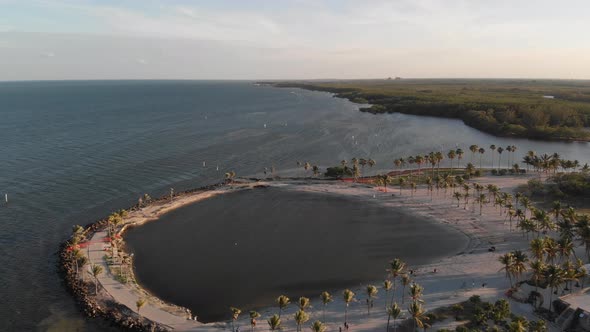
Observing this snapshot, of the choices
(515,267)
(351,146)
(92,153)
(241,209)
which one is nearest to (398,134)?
(351,146)

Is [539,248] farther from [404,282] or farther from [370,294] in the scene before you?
[370,294]

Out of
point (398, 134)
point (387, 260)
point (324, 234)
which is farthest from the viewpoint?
point (398, 134)

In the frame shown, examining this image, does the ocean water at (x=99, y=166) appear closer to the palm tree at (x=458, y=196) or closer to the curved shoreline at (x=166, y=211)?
the curved shoreline at (x=166, y=211)

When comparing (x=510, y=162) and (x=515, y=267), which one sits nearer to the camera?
(x=515, y=267)

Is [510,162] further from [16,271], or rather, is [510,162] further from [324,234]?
[16,271]

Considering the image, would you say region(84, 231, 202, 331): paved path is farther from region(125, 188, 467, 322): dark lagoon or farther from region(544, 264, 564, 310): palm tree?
region(544, 264, 564, 310): palm tree

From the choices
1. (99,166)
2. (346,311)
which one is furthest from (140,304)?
(99,166)

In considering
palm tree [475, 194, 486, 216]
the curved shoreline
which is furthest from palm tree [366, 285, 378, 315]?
palm tree [475, 194, 486, 216]
